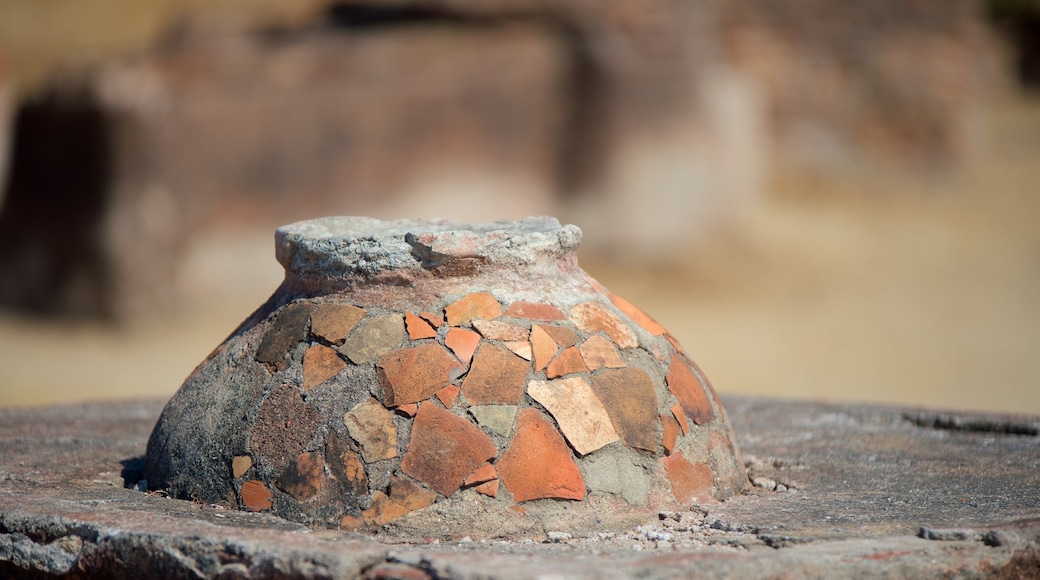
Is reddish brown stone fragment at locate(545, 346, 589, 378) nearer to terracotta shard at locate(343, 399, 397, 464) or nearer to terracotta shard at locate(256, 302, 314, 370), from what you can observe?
terracotta shard at locate(343, 399, 397, 464)

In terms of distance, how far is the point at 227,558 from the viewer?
6.65 feet

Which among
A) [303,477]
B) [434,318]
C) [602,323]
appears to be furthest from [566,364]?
[303,477]

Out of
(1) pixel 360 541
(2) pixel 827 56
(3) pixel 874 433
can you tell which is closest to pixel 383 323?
(1) pixel 360 541

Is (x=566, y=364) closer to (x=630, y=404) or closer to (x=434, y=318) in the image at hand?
(x=630, y=404)

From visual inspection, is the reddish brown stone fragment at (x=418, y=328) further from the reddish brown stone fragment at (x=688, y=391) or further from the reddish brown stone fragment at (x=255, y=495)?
the reddish brown stone fragment at (x=688, y=391)

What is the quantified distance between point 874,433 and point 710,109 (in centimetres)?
603

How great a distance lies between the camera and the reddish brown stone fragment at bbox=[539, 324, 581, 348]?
7.94ft

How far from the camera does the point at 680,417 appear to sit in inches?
98.3

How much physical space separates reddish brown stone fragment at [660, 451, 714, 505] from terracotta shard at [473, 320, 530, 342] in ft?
1.19

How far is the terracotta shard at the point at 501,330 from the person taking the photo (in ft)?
7.82

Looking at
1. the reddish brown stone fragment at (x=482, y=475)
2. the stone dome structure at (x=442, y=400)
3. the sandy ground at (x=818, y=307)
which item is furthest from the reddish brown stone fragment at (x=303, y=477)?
the sandy ground at (x=818, y=307)

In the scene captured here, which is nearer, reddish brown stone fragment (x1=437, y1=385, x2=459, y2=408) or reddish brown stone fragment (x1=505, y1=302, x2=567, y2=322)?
reddish brown stone fragment (x1=437, y1=385, x2=459, y2=408)

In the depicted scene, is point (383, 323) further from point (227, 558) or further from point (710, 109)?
point (710, 109)


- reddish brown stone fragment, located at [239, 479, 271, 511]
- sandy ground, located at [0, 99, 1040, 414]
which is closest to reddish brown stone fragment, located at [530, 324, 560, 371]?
reddish brown stone fragment, located at [239, 479, 271, 511]
